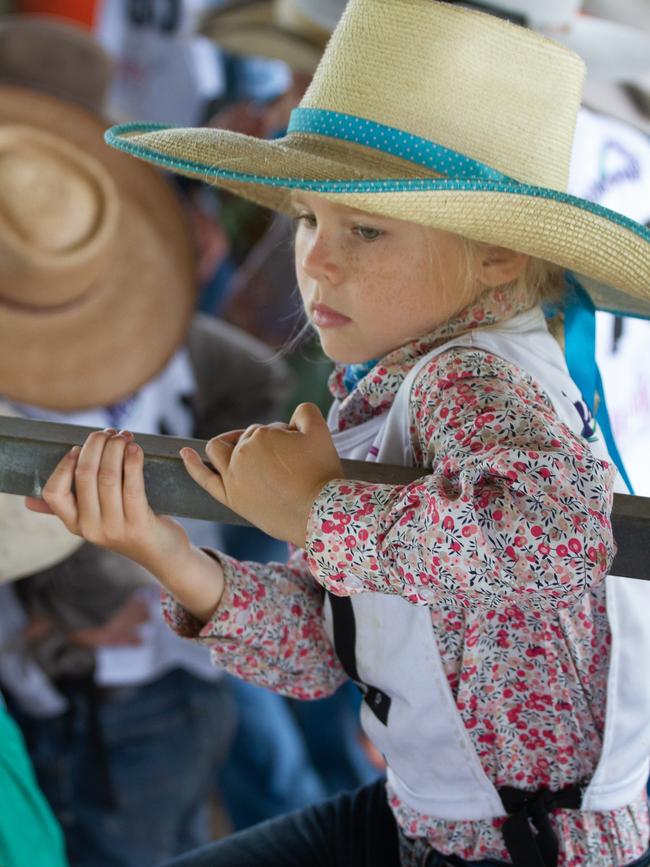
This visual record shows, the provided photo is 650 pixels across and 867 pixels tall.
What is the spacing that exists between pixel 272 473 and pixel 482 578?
0.64 ft

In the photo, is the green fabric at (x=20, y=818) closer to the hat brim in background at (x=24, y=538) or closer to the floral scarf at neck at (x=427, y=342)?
the hat brim in background at (x=24, y=538)

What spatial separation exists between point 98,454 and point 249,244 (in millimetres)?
2418

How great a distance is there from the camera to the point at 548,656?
1087 mm

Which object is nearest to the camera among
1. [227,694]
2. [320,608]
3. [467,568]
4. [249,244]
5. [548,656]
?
[467,568]

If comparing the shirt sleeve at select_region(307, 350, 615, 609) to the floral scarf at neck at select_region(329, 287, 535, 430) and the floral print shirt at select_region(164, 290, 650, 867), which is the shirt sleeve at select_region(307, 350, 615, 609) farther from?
the floral scarf at neck at select_region(329, 287, 535, 430)

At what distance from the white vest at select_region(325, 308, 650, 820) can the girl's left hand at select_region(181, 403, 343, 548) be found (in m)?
0.11

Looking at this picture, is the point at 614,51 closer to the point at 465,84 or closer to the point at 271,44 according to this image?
the point at 271,44

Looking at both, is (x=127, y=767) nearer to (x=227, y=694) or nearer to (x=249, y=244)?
(x=227, y=694)

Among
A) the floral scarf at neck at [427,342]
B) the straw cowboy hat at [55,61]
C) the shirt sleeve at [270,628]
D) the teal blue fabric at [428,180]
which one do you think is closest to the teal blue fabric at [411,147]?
the teal blue fabric at [428,180]

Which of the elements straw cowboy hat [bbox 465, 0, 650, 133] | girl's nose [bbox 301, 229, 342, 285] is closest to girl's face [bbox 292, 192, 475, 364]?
girl's nose [bbox 301, 229, 342, 285]

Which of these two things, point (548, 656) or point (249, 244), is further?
point (249, 244)

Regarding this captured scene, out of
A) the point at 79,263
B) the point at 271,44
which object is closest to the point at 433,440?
the point at 79,263

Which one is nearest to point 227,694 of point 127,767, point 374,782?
point 127,767

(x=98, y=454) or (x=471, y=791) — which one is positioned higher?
(x=98, y=454)
